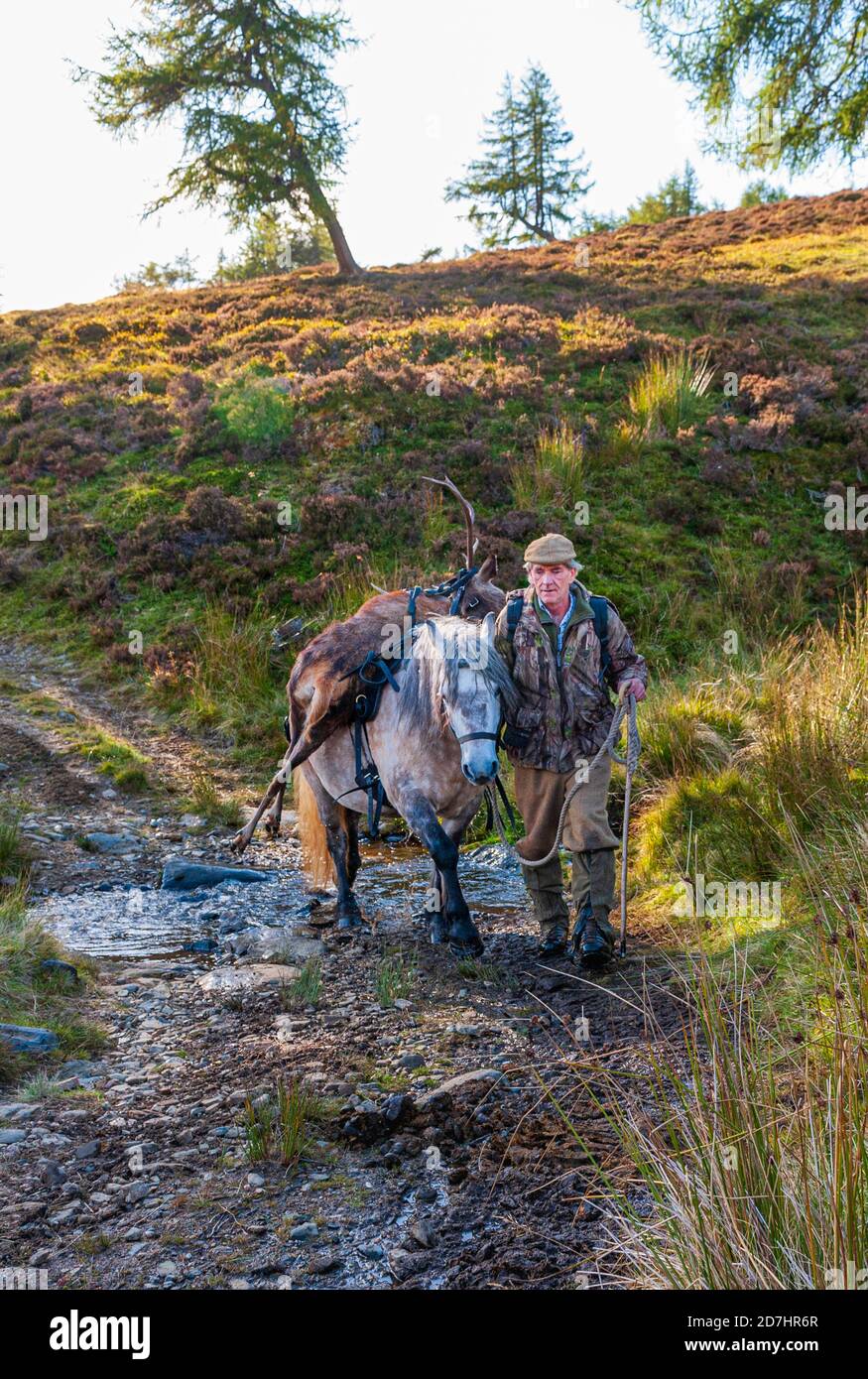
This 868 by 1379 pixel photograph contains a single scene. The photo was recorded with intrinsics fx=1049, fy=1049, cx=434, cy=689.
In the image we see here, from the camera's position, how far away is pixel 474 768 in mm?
5117

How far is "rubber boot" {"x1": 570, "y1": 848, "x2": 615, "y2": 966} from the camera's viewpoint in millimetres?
5449

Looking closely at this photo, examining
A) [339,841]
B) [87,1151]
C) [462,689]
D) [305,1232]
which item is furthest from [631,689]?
[87,1151]

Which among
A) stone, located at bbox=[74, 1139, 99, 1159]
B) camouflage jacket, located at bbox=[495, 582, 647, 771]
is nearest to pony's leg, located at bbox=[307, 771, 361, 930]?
camouflage jacket, located at bbox=[495, 582, 647, 771]

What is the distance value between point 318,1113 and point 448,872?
2.08m

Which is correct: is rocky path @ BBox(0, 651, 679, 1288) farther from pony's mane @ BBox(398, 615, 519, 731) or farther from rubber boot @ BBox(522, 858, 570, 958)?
pony's mane @ BBox(398, 615, 519, 731)

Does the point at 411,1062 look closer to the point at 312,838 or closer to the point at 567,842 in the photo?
the point at 567,842

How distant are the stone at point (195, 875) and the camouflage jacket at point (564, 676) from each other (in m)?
2.96

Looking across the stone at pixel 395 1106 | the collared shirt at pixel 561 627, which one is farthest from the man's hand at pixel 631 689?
the stone at pixel 395 1106

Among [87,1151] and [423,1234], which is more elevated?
[423,1234]

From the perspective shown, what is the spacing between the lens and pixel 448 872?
5.89m

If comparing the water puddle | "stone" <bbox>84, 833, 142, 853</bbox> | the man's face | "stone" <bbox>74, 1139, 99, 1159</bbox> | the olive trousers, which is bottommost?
the water puddle

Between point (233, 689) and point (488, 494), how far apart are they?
5.00 meters

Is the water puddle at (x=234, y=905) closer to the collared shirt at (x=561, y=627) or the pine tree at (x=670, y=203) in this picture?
the collared shirt at (x=561, y=627)

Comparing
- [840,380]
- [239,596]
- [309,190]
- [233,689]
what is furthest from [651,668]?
[309,190]
